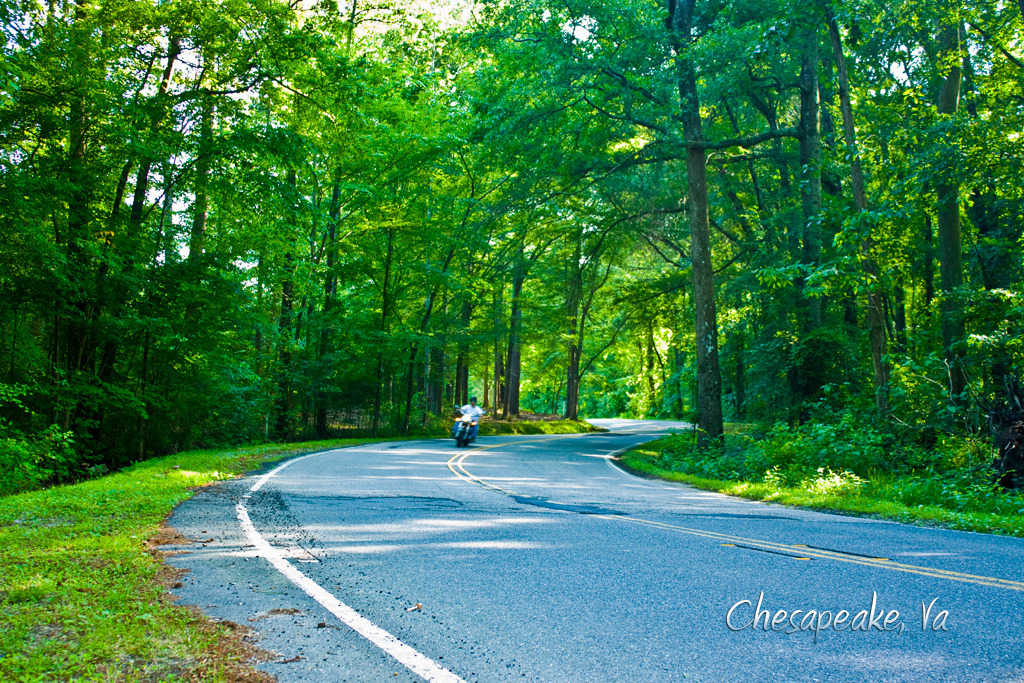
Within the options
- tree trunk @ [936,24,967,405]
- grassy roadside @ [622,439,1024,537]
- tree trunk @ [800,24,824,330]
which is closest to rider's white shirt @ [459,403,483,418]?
grassy roadside @ [622,439,1024,537]

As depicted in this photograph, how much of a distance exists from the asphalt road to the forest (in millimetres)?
7283

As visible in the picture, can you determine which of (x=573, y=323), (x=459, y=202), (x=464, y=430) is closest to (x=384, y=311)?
(x=459, y=202)

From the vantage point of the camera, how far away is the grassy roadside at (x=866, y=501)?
8.09 meters

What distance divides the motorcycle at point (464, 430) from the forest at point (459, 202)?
5.25m

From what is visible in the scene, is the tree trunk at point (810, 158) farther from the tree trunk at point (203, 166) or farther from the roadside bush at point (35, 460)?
the roadside bush at point (35, 460)

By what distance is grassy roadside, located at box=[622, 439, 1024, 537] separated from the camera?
809 cm

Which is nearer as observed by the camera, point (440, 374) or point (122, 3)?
point (122, 3)

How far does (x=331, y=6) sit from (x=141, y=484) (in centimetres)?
1443

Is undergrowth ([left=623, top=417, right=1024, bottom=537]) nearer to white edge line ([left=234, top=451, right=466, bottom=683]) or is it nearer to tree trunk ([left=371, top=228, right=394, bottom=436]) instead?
white edge line ([left=234, top=451, right=466, bottom=683])

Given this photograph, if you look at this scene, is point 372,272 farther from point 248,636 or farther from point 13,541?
point 248,636

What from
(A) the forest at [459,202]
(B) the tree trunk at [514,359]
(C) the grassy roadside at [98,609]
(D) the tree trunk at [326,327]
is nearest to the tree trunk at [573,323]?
(B) the tree trunk at [514,359]

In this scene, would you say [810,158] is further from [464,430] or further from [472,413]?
[464,430]

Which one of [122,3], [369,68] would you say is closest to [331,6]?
[369,68]

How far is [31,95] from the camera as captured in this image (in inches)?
546
